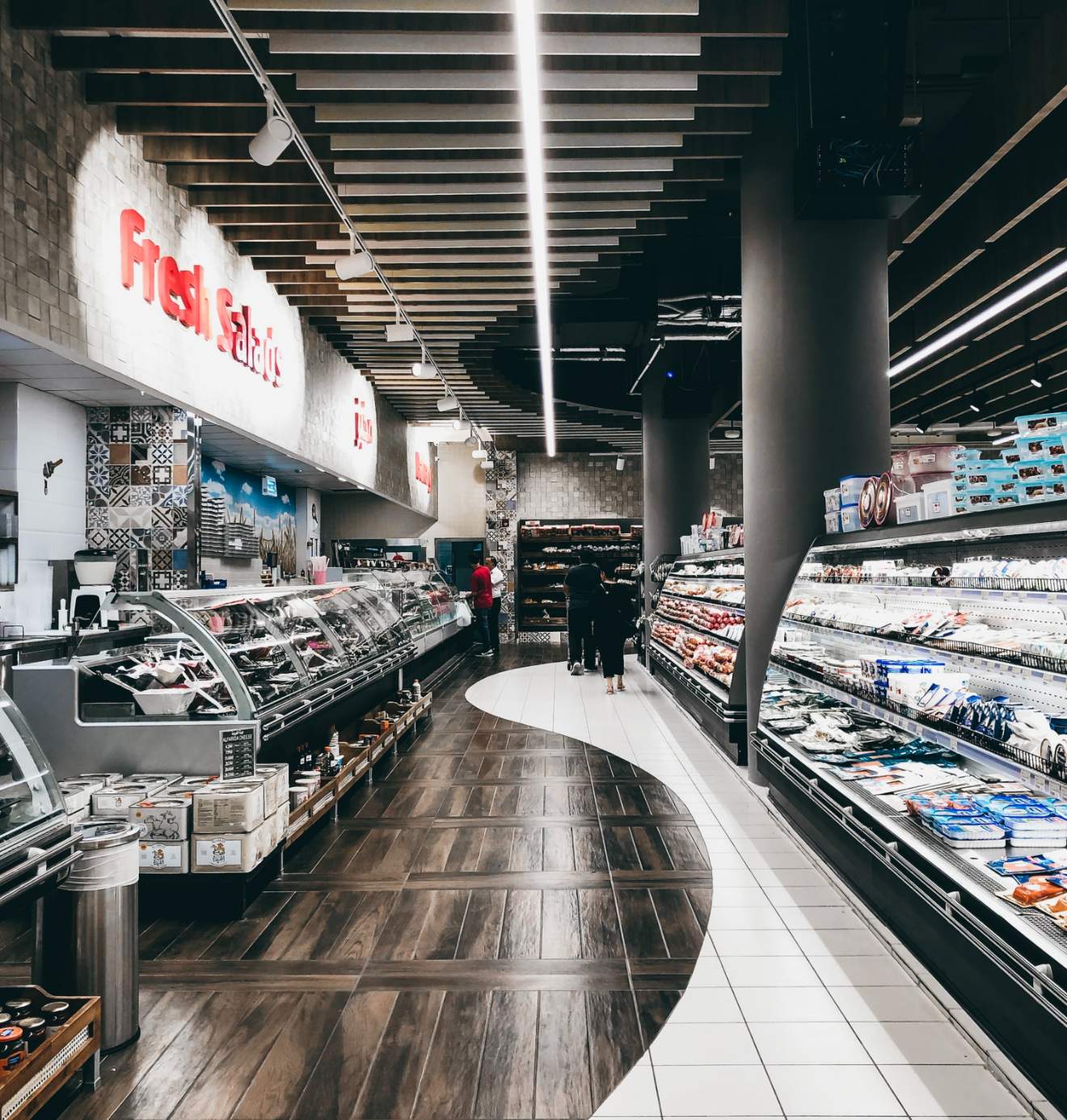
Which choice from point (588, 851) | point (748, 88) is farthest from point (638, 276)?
point (588, 851)

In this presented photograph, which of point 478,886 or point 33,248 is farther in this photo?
point 33,248

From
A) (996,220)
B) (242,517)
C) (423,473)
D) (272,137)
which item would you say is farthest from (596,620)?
(423,473)

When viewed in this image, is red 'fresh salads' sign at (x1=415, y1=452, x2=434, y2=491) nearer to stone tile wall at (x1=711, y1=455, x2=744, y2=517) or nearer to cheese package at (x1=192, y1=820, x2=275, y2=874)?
stone tile wall at (x1=711, y1=455, x2=744, y2=517)

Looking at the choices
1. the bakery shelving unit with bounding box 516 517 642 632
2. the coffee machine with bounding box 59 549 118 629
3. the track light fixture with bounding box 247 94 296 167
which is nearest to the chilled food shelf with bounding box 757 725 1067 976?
the track light fixture with bounding box 247 94 296 167

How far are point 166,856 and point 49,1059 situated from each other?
4.69 ft

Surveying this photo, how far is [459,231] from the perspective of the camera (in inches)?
283

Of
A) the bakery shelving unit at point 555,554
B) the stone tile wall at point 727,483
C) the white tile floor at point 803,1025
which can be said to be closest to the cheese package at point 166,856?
the white tile floor at point 803,1025

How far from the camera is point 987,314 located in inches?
333

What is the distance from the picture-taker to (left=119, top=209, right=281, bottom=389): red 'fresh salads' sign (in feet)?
19.3

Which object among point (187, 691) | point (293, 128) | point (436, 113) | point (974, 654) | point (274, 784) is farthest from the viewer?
point (436, 113)

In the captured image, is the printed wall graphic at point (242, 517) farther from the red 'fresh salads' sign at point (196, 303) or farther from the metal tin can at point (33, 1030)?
the metal tin can at point (33, 1030)

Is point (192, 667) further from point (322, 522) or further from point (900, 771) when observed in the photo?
point (322, 522)

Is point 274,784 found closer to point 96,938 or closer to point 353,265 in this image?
point 96,938

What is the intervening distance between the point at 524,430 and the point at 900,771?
1322 cm
